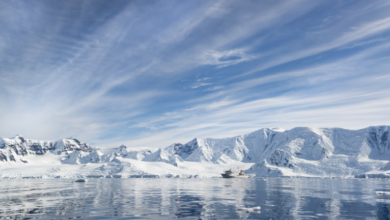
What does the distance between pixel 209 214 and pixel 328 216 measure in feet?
45.2

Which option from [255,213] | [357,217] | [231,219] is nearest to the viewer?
[231,219]

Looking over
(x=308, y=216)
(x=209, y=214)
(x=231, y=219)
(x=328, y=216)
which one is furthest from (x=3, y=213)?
(x=328, y=216)

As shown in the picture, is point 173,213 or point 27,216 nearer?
point 27,216

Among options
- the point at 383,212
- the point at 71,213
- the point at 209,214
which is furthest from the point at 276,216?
the point at 71,213

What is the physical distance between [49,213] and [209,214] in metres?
19.0

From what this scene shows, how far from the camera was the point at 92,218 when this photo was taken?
26.2 m

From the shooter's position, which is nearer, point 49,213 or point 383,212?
point 49,213

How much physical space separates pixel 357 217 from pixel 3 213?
134 ft

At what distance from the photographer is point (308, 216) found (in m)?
28.0

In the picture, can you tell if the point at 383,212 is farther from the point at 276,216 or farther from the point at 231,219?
the point at 231,219

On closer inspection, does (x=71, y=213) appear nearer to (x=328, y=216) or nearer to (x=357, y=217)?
(x=328, y=216)

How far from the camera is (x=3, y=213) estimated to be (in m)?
28.6

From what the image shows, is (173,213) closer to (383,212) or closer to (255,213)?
(255,213)

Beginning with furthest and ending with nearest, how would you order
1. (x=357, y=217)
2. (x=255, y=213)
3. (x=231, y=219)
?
(x=255, y=213)
(x=357, y=217)
(x=231, y=219)
